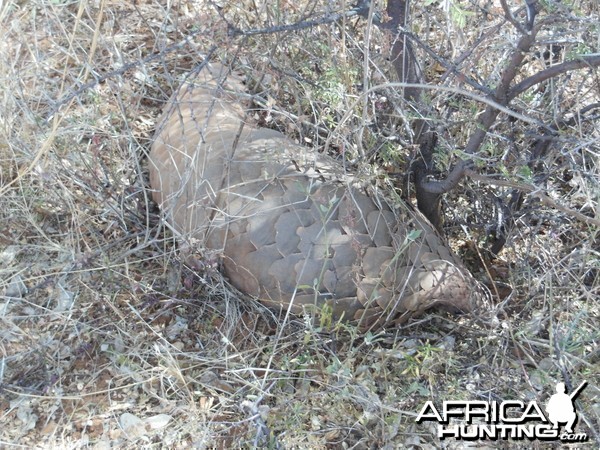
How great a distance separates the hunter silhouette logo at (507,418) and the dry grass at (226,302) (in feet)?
0.12

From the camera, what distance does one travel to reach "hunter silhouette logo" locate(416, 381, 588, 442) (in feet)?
6.23

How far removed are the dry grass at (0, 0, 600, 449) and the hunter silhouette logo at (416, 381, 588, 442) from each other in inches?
1.5

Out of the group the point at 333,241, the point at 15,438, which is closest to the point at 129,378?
the point at 15,438

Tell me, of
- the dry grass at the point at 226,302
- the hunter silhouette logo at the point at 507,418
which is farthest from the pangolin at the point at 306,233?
the hunter silhouette logo at the point at 507,418

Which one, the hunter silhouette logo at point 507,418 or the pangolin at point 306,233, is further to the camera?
the pangolin at point 306,233

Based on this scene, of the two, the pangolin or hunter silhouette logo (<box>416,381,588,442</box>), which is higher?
the pangolin

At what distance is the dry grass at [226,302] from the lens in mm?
2033

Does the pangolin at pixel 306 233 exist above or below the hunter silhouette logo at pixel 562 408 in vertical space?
above

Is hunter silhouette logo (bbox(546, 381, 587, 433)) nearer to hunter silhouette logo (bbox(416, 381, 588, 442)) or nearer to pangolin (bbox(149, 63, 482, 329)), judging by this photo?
hunter silhouette logo (bbox(416, 381, 588, 442))

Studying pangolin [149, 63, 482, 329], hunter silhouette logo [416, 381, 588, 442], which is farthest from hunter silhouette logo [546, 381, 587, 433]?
→ pangolin [149, 63, 482, 329]

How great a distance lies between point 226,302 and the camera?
2242 mm

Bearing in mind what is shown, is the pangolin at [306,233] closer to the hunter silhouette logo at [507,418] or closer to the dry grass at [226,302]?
the dry grass at [226,302]

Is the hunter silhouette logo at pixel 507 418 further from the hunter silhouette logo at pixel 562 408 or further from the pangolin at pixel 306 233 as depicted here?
the pangolin at pixel 306 233

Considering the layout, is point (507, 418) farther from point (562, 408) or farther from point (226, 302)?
point (226, 302)
